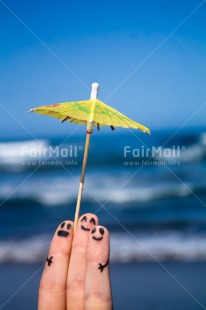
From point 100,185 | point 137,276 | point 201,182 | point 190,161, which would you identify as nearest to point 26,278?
point 137,276

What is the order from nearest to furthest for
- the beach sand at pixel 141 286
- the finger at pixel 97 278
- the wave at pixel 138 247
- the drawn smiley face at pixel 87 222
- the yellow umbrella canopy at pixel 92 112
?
the finger at pixel 97 278, the drawn smiley face at pixel 87 222, the yellow umbrella canopy at pixel 92 112, the beach sand at pixel 141 286, the wave at pixel 138 247

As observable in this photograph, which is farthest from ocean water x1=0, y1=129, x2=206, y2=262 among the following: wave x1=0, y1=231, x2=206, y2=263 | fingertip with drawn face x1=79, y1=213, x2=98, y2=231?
fingertip with drawn face x1=79, y1=213, x2=98, y2=231

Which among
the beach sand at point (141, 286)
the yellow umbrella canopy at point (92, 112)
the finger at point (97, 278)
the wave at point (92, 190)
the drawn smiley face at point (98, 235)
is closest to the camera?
the finger at point (97, 278)

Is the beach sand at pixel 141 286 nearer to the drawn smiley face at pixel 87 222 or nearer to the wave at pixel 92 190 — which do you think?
the drawn smiley face at pixel 87 222

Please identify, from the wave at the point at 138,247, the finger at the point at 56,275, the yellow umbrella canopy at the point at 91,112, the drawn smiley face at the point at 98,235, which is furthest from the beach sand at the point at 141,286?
the drawn smiley face at the point at 98,235

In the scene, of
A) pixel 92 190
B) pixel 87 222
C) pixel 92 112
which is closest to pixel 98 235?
pixel 87 222

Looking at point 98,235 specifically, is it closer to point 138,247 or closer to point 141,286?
point 141,286

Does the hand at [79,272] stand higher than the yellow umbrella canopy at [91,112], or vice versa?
the yellow umbrella canopy at [91,112]

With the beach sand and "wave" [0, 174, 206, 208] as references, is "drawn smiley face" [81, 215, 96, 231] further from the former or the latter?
"wave" [0, 174, 206, 208]
